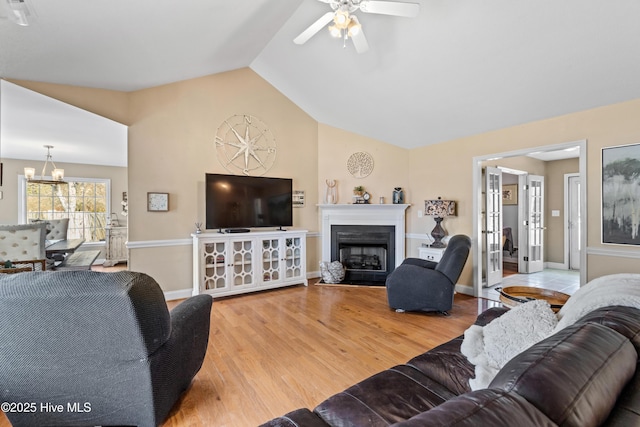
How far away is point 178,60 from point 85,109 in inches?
48.5

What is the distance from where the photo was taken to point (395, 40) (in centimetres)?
298

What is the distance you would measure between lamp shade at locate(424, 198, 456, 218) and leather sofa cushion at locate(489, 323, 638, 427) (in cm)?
344

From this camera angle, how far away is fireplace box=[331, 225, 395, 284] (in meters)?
4.95

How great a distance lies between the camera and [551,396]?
647 mm

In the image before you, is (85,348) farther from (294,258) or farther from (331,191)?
(331,191)

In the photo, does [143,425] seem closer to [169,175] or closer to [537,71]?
[169,175]

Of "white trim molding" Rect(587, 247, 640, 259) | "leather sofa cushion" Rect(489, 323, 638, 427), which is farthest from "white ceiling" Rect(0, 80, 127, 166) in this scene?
"white trim molding" Rect(587, 247, 640, 259)

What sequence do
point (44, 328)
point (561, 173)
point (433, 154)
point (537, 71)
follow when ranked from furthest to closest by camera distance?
point (561, 173)
point (433, 154)
point (537, 71)
point (44, 328)

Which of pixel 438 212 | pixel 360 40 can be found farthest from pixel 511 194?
pixel 360 40

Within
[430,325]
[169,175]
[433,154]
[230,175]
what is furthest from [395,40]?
[169,175]

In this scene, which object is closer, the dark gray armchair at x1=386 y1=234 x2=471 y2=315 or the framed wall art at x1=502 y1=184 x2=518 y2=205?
the dark gray armchair at x1=386 y1=234 x2=471 y2=315

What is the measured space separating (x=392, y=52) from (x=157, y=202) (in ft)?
11.4

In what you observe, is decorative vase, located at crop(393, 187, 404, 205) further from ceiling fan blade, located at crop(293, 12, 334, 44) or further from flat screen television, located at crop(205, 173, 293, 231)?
ceiling fan blade, located at crop(293, 12, 334, 44)

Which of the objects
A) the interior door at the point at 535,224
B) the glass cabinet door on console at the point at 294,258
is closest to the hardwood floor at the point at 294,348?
the glass cabinet door on console at the point at 294,258
